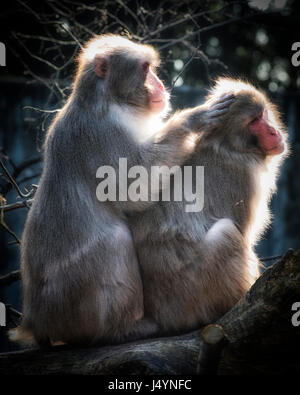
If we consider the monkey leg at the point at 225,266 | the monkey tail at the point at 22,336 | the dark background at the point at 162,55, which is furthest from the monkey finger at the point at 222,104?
the dark background at the point at 162,55

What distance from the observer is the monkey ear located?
12.9ft

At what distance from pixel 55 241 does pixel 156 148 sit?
0.97 meters

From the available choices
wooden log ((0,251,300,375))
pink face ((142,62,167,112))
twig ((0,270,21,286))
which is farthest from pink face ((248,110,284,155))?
twig ((0,270,21,286))

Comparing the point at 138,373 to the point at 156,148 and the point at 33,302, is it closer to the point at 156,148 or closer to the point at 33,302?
the point at 33,302

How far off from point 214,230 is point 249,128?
0.89 meters

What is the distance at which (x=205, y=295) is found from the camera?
361 centimetres

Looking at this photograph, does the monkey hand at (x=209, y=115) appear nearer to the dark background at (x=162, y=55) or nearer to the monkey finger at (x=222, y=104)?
the monkey finger at (x=222, y=104)

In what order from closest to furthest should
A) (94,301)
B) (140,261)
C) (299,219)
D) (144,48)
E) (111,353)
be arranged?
1. (111,353)
2. (94,301)
3. (140,261)
4. (144,48)
5. (299,219)

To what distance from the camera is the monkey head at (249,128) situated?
3.94m

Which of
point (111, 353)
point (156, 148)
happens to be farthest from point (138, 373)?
point (156, 148)

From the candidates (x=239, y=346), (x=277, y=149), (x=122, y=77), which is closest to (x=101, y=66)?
(x=122, y=77)

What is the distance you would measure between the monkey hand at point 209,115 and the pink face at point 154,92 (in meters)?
0.32

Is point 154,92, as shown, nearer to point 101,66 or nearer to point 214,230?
point 101,66

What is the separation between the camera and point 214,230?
3.65m
